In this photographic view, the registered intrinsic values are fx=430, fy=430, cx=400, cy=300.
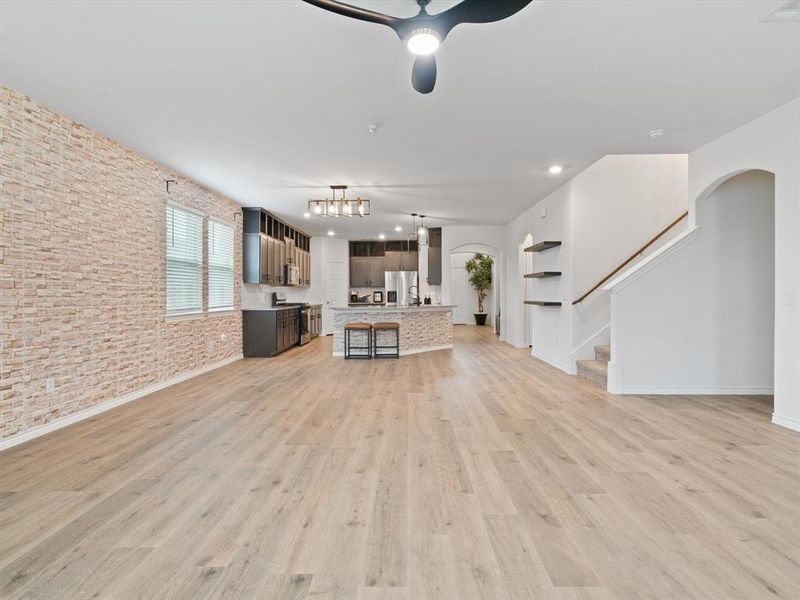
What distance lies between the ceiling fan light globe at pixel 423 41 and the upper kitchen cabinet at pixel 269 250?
6.31 meters

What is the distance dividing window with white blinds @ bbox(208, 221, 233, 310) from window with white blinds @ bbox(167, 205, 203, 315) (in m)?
0.33

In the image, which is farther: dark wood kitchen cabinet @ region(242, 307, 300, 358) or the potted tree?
the potted tree

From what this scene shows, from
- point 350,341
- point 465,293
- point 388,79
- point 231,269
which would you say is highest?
point 388,79

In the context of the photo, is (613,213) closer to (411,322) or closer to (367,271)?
(411,322)

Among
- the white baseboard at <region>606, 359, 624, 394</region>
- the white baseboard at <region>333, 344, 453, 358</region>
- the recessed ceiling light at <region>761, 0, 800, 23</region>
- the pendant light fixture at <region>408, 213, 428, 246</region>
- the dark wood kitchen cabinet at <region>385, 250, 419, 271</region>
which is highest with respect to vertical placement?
the recessed ceiling light at <region>761, 0, 800, 23</region>

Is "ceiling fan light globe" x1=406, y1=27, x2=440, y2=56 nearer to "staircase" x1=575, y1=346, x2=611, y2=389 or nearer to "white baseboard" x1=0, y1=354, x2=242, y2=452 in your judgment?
"white baseboard" x1=0, y1=354, x2=242, y2=452

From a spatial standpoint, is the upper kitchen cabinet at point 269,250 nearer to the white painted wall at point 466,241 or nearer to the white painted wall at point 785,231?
the white painted wall at point 466,241

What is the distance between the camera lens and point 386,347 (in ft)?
26.0

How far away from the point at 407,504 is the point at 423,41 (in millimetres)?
2309

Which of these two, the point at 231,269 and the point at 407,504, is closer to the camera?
the point at 407,504

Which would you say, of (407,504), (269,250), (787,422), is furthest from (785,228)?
(269,250)

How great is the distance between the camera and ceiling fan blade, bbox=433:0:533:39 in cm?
180

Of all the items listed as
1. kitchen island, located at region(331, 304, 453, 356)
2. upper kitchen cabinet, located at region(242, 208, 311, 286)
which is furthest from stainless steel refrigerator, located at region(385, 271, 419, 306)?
upper kitchen cabinet, located at region(242, 208, 311, 286)

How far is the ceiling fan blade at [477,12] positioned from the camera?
1.80 metres
